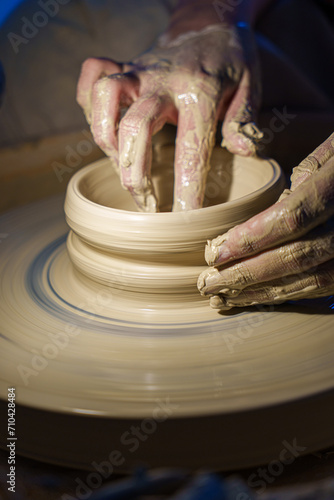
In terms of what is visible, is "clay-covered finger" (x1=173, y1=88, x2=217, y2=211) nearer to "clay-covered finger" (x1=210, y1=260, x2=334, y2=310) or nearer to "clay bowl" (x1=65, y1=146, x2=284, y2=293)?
"clay bowl" (x1=65, y1=146, x2=284, y2=293)

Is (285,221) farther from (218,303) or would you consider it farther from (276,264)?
(218,303)

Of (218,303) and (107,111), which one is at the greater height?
(107,111)

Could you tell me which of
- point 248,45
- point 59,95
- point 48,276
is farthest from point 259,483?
point 59,95

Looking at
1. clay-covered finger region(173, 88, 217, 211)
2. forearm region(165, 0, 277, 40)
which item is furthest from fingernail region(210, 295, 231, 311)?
forearm region(165, 0, 277, 40)

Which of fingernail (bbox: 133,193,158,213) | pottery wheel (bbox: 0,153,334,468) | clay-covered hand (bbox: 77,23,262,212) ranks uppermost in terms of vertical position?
clay-covered hand (bbox: 77,23,262,212)

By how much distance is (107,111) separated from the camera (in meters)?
1.43

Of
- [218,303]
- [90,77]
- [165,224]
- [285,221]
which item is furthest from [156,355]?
[90,77]

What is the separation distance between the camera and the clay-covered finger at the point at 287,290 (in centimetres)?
107

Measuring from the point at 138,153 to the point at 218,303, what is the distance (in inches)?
18.7

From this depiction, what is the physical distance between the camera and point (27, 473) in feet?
3.21

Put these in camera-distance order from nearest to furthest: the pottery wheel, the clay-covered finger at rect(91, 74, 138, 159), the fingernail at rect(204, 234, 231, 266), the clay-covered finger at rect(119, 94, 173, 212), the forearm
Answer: the pottery wheel → the fingernail at rect(204, 234, 231, 266) → the clay-covered finger at rect(119, 94, 173, 212) → the clay-covered finger at rect(91, 74, 138, 159) → the forearm

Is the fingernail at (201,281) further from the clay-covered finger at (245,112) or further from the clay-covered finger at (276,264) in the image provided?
the clay-covered finger at (245,112)

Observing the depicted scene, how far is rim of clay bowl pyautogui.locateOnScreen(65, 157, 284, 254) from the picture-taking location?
1.13 meters

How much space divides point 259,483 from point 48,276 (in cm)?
84
